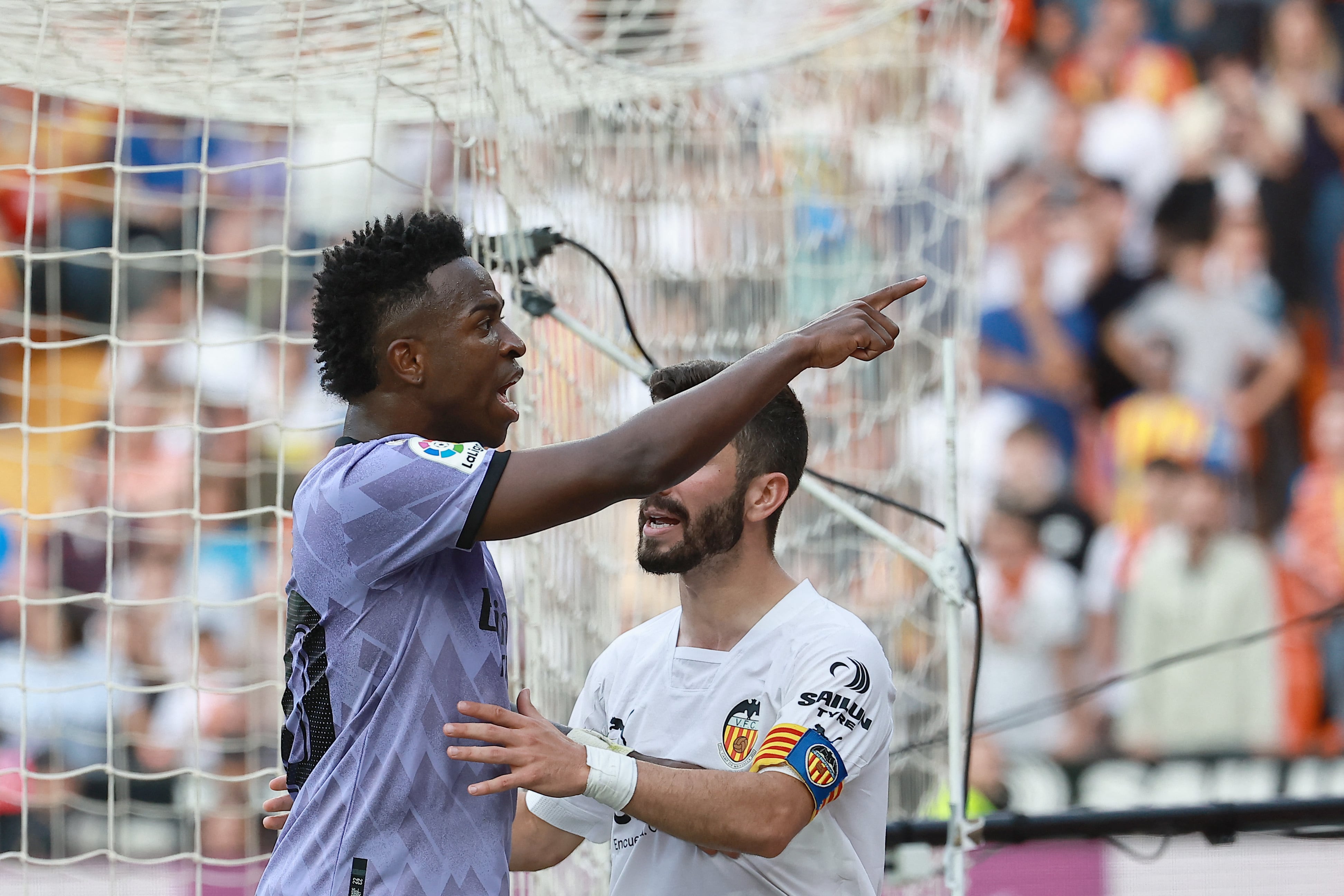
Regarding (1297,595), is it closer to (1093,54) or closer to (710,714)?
(1093,54)

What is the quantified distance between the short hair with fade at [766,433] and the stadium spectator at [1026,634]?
3.99 m

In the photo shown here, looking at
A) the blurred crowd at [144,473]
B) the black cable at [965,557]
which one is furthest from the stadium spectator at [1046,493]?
the black cable at [965,557]

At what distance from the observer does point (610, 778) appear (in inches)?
77.1

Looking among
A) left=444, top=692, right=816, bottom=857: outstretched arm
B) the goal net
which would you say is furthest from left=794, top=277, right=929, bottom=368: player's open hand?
the goal net

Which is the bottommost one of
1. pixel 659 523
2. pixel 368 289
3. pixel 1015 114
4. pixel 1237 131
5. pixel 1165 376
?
pixel 659 523

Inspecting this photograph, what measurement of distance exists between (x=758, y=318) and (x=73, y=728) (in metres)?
3.43

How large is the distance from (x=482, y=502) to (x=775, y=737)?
2.30 ft

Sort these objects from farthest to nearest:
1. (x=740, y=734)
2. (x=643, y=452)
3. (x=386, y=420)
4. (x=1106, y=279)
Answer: (x=1106, y=279) → (x=740, y=734) → (x=386, y=420) → (x=643, y=452)

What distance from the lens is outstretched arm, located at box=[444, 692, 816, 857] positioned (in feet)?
6.17

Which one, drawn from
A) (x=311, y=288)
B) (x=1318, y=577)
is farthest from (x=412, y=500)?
(x=1318, y=577)

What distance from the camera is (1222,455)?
6629mm

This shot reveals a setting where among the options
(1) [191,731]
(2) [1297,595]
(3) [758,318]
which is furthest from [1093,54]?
(1) [191,731]

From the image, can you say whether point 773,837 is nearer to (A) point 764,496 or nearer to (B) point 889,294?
(A) point 764,496

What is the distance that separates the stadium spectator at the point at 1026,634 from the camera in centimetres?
631
